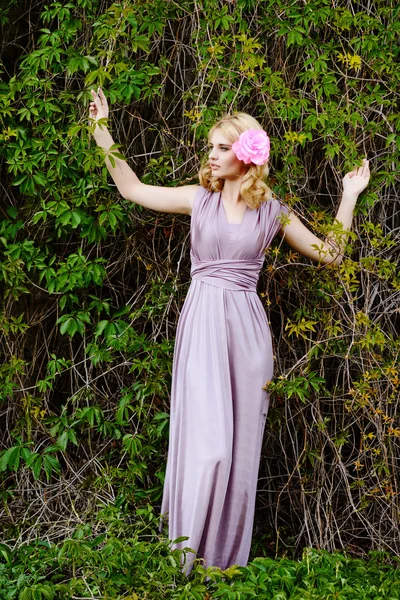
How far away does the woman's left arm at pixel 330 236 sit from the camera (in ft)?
11.1

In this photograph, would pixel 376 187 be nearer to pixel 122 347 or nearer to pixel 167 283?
pixel 167 283

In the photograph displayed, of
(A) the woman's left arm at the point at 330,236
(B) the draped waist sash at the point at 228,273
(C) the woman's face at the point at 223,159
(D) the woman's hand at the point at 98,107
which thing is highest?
(D) the woman's hand at the point at 98,107

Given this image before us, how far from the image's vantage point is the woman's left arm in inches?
133

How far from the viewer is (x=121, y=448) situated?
12.9 ft

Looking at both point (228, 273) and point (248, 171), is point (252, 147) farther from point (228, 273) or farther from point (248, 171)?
point (228, 273)

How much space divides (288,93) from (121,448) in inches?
65.0

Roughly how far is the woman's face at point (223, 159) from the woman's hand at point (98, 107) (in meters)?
0.42

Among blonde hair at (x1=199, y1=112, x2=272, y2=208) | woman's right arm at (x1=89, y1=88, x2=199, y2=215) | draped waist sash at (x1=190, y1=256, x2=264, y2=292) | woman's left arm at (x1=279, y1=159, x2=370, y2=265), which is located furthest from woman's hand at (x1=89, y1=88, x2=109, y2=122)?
woman's left arm at (x1=279, y1=159, x2=370, y2=265)

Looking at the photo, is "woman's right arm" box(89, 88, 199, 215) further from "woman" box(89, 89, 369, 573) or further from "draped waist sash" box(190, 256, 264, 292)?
"draped waist sash" box(190, 256, 264, 292)

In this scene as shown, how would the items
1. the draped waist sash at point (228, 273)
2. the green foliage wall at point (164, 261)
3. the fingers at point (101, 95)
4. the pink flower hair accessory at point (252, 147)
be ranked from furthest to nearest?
1. the green foliage wall at point (164, 261)
2. the fingers at point (101, 95)
3. the draped waist sash at point (228, 273)
4. the pink flower hair accessory at point (252, 147)

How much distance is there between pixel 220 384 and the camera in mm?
3191

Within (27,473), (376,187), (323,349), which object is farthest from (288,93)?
(27,473)

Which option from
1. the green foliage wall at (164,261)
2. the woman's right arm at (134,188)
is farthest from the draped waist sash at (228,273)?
the woman's right arm at (134,188)

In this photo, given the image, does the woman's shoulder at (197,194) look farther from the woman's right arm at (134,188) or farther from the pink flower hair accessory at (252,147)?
the pink flower hair accessory at (252,147)
